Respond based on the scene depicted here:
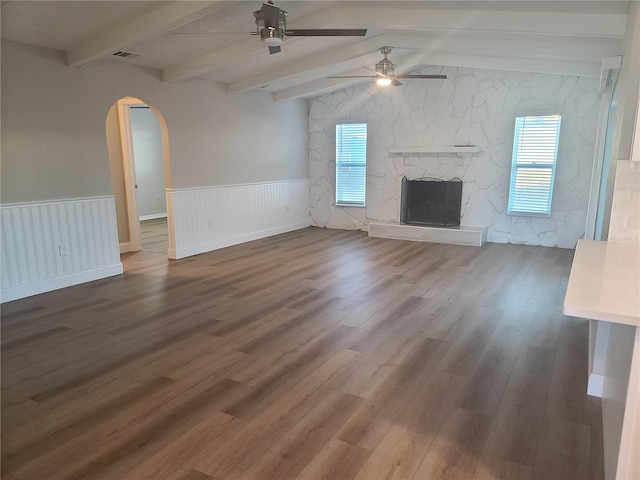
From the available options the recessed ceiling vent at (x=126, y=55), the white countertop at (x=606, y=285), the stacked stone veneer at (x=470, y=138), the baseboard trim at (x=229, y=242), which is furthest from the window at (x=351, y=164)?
the white countertop at (x=606, y=285)

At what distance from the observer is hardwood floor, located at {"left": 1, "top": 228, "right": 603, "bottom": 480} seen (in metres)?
1.98

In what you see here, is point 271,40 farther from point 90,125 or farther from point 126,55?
point 90,125

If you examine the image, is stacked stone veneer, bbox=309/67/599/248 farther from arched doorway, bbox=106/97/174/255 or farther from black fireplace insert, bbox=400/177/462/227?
arched doorway, bbox=106/97/174/255

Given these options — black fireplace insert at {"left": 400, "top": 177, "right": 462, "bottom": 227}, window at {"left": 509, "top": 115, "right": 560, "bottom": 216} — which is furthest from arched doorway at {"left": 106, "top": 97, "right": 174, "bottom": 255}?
window at {"left": 509, "top": 115, "right": 560, "bottom": 216}

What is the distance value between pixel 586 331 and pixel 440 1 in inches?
118

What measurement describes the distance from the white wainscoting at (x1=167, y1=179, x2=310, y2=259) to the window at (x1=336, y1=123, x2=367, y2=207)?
79 cm

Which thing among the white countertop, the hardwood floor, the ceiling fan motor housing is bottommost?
the hardwood floor

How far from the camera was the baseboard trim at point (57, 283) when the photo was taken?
4172 millimetres

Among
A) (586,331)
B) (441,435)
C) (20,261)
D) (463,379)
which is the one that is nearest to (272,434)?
(441,435)

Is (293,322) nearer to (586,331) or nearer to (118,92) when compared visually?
(586,331)

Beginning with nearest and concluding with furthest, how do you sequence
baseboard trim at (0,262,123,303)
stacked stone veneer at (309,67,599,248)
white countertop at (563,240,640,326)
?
white countertop at (563,240,640,326)
baseboard trim at (0,262,123,303)
stacked stone veneer at (309,67,599,248)

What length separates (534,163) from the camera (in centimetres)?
644

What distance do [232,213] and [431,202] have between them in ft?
11.1

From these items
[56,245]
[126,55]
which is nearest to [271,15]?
[126,55]
